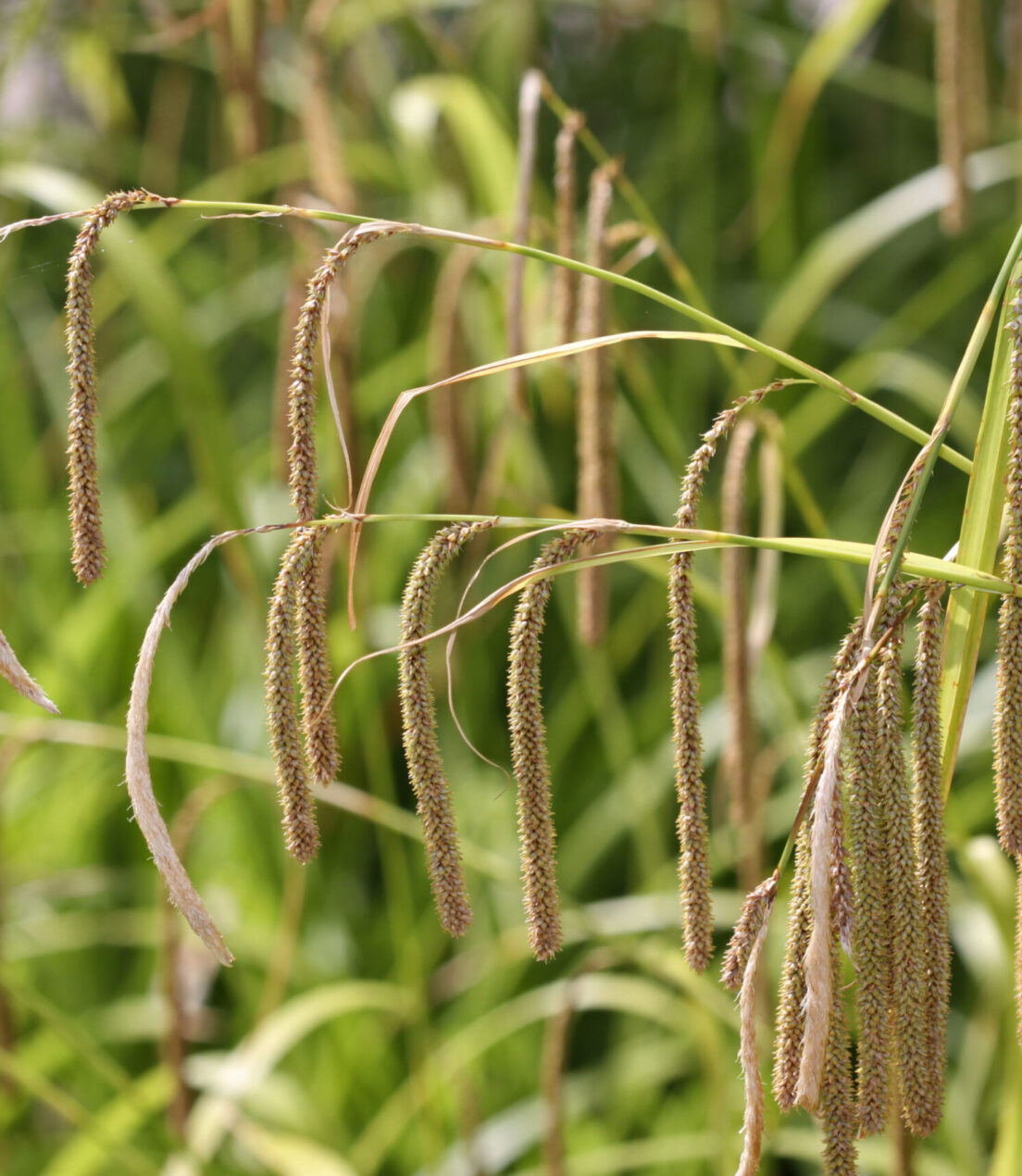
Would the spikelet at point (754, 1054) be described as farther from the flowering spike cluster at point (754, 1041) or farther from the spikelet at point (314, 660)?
the spikelet at point (314, 660)

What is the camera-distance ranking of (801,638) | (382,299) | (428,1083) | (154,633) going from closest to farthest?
(154,633)
(428,1083)
(801,638)
(382,299)

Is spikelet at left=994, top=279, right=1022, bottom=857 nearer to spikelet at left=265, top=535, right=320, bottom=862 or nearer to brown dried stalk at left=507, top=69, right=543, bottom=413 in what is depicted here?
spikelet at left=265, top=535, right=320, bottom=862

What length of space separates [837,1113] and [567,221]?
2.12 feet

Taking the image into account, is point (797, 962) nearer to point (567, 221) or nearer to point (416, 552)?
point (567, 221)

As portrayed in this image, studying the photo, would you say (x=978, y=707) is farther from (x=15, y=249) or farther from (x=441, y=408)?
(x=15, y=249)

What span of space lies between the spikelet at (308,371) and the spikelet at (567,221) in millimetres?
358

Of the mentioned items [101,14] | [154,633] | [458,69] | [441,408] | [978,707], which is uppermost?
[101,14]

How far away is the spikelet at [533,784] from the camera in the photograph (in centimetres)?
50

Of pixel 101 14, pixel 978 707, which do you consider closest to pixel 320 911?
pixel 978 707

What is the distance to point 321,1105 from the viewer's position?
1.51 meters

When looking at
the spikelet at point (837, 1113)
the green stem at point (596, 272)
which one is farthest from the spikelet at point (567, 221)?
the spikelet at point (837, 1113)

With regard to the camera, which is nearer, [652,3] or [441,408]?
[441,408]

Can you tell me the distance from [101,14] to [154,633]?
1443 millimetres

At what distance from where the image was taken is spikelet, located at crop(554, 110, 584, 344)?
0.87 metres
